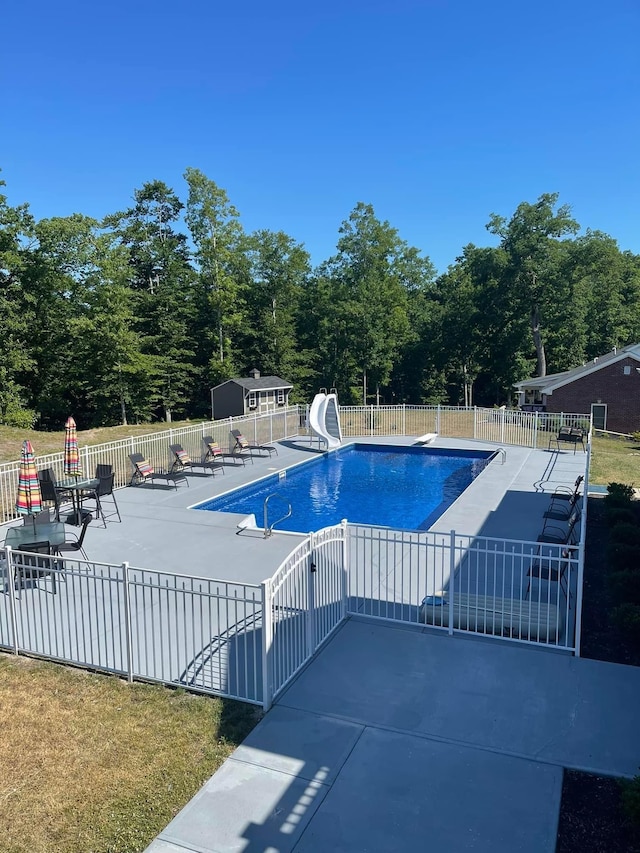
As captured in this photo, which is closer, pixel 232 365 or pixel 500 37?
pixel 500 37

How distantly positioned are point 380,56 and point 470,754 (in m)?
19.6

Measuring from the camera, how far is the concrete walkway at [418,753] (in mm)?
3910

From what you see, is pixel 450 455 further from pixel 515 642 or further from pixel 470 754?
pixel 470 754

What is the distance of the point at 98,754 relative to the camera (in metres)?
4.86

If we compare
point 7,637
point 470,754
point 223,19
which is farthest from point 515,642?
point 223,19

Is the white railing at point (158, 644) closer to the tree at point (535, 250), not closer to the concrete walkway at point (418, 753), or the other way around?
the concrete walkway at point (418, 753)

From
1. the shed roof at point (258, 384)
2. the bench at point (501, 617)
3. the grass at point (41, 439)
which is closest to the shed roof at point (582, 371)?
the shed roof at point (258, 384)

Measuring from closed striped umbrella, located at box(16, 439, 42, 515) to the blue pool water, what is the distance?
17.0ft

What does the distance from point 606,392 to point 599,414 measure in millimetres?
1345

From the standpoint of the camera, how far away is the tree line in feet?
111

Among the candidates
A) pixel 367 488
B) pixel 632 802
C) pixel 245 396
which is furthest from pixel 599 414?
pixel 632 802

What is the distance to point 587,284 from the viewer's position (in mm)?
42062

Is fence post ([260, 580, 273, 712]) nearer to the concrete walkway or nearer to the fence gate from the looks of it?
the fence gate

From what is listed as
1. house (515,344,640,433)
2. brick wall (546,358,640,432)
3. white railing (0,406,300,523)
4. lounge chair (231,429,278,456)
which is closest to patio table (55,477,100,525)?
white railing (0,406,300,523)
